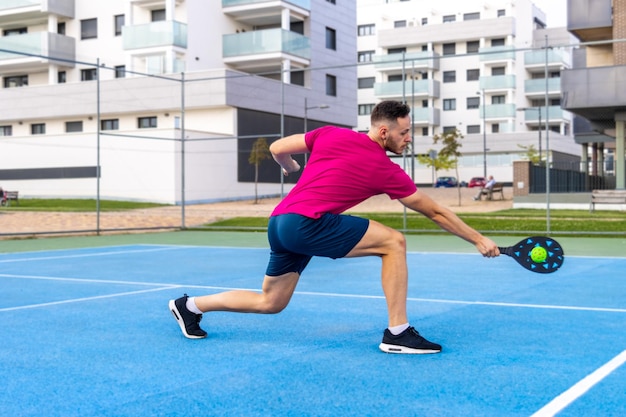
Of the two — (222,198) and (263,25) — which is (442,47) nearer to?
(263,25)

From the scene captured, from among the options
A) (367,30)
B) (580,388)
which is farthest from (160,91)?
(367,30)

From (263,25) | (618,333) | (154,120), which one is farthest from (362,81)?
(618,333)

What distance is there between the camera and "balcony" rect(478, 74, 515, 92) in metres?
62.4

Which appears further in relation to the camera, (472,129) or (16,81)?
(472,129)

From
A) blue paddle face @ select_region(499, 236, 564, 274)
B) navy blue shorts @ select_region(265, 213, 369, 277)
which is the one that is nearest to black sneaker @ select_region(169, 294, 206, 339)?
navy blue shorts @ select_region(265, 213, 369, 277)

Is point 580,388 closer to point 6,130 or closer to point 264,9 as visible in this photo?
point 264,9

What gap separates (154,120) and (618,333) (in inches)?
1393

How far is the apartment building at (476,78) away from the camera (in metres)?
61.8

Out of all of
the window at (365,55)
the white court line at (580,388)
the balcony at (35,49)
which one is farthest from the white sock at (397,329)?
the window at (365,55)

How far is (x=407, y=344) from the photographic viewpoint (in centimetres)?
504

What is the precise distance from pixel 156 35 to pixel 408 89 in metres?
26.9

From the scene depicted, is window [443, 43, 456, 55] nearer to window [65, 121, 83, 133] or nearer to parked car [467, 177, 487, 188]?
parked car [467, 177, 487, 188]

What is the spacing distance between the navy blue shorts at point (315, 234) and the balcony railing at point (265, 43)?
34.0m

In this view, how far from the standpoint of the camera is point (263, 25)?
145ft
